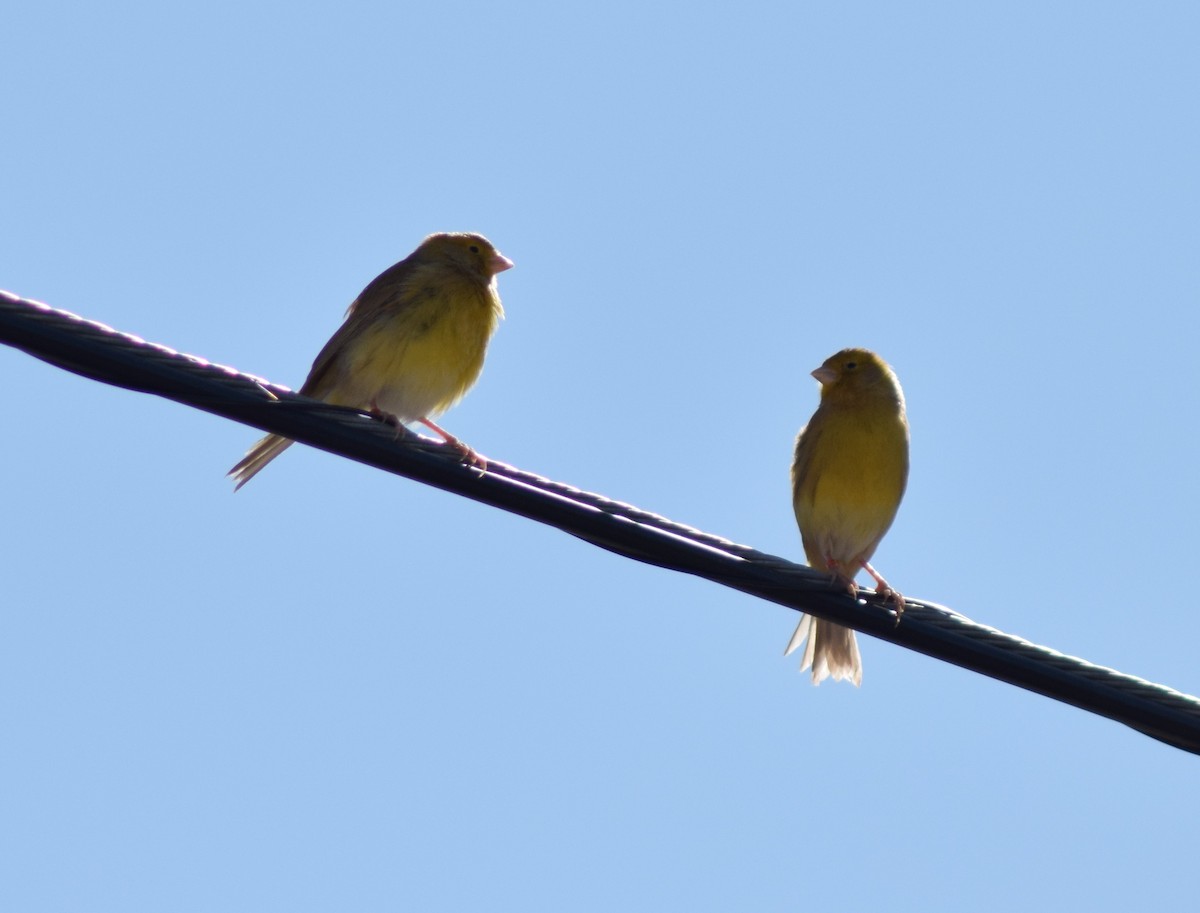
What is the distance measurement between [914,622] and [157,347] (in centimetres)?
201

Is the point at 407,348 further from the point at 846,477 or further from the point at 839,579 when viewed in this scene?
the point at 839,579

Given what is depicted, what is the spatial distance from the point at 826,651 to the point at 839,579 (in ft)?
12.9

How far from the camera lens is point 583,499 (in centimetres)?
402

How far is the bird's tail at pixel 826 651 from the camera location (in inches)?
315

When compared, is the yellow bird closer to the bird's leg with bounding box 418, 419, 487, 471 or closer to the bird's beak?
the bird's leg with bounding box 418, 419, 487, 471

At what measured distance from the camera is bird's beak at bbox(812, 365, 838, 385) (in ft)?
26.6

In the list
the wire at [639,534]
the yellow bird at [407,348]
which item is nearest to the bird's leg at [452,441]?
the yellow bird at [407,348]

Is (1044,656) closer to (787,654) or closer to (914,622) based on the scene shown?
(914,622)

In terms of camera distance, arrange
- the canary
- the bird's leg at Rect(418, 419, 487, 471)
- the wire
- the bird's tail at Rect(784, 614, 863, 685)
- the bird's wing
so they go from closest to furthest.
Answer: the wire
the bird's leg at Rect(418, 419, 487, 471)
the bird's wing
the canary
the bird's tail at Rect(784, 614, 863, 685)

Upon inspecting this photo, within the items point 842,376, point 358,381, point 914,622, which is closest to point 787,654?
point 842,376

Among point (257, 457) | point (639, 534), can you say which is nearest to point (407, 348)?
point (257, 457)

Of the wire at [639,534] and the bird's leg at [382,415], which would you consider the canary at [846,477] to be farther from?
the wire at [639,534]

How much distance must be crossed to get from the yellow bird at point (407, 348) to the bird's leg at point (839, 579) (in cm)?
197

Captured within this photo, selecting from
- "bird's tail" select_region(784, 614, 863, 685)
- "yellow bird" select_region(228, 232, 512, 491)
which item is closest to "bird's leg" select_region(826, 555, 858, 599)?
"bird's tail" select_region(784, 614, 863, 685)
